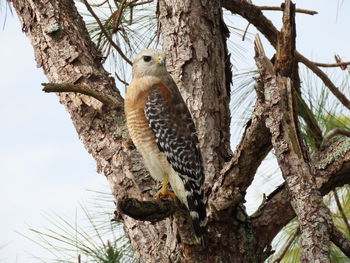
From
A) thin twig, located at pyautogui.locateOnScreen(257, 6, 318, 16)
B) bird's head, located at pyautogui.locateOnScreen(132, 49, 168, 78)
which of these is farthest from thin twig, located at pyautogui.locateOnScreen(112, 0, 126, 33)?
thin twig, located at pyautogui.locateOnScreen(257, 6, 318, 16)

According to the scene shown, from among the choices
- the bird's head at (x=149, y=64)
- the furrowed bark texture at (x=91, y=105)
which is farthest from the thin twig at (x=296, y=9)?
the furrowed bark texture at (x=91, y=105)

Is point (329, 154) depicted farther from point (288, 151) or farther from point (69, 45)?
point (69, 45)

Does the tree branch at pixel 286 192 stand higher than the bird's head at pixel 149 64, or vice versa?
the bird's head at pixel 149 64

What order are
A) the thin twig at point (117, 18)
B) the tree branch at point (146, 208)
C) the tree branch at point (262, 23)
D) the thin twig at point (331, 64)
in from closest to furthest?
the tree branch at point (146, 208) → the tree branch at point (262, 23) → the thin twig at point (331, 64) → the thin twig at point (117, 18)

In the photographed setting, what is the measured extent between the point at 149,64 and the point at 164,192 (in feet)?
3.47

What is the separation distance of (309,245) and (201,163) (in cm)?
140

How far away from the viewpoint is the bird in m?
4.11

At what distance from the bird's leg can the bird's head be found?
2.60 feet

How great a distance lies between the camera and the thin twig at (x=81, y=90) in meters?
3.81

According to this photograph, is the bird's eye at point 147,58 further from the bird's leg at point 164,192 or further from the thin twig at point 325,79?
the thin twig at point 325,79

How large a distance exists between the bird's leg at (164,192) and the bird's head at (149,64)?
2.60 feet

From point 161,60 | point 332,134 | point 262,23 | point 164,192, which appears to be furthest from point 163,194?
point 262,23

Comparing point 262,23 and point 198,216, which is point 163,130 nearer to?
point 198,216

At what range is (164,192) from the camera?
4.07m
